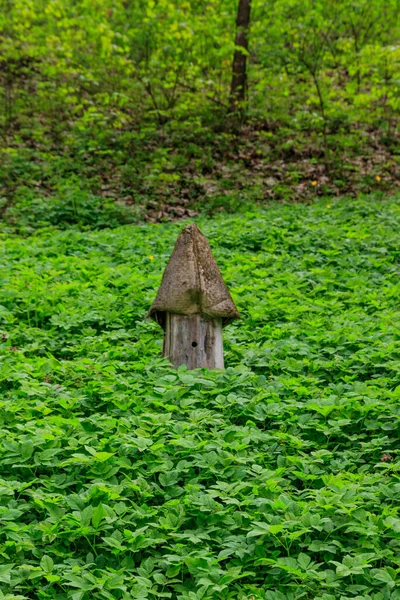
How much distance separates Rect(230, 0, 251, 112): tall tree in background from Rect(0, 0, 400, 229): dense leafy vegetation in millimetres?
247

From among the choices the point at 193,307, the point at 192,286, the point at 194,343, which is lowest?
the point at 194,343

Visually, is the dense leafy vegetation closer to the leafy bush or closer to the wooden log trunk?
the leafy bush

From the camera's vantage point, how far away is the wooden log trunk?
4766 mm

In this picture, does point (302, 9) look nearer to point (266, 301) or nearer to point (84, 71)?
point (84, 71)

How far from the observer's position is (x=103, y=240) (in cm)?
922

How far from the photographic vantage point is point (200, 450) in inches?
139

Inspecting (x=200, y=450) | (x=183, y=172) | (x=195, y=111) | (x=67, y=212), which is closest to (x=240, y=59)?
(x=195, y=111)

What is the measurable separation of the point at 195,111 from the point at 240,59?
1.51 m

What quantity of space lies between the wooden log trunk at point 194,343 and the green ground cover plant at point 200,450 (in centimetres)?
19

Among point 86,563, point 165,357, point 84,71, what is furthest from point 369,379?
point 84,71

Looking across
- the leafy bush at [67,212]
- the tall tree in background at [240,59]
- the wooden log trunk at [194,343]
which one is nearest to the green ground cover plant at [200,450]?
the wooden log trunk at [194,343]

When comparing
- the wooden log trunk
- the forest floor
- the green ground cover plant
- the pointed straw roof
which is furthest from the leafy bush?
the wooden log trunk

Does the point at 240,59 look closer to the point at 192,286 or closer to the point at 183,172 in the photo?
the point at 183,172

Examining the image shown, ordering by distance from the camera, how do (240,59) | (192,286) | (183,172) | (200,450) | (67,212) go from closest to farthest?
(200,450) < (192,286) < (67,212) < (183,172) < (240,59)
